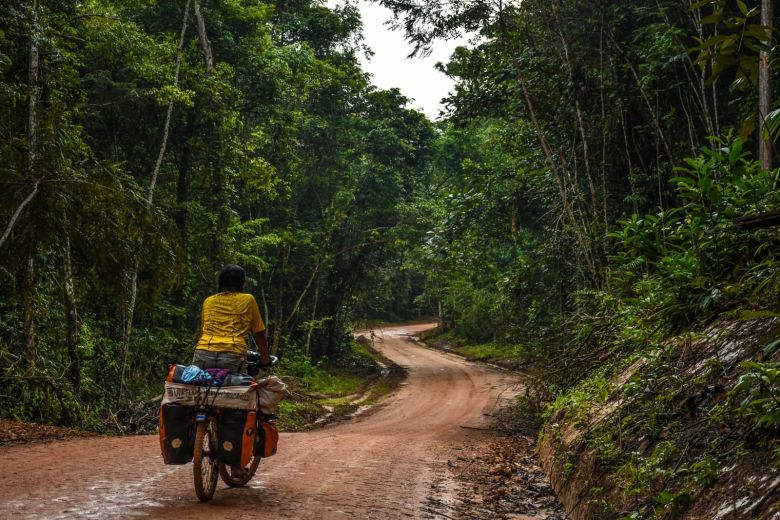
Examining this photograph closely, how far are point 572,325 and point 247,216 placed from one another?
17066 millimetres

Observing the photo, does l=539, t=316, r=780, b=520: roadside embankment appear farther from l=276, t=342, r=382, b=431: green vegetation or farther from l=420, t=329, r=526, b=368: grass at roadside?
l=420, t=329, r=526, b=368: grass at roadside

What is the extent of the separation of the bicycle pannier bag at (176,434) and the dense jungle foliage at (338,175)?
4054mm

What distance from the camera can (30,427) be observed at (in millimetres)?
8477

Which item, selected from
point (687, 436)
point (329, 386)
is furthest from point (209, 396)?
point (329, 386)

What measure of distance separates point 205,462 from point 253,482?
89 cm

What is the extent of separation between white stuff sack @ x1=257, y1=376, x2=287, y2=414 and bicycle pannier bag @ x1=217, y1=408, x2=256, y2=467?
205mm

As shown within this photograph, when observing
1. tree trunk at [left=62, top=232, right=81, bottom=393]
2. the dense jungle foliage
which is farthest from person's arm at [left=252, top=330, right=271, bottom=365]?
tree trunk at [left=62, top=232, right=81, bottom=393]

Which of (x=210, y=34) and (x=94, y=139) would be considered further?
(x=210, y=34)

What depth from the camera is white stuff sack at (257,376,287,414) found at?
16.3ft

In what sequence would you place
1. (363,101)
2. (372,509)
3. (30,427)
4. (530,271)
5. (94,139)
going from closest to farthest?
(372,509) < (30,427) < (530,271) < (94,139) < (363,101)

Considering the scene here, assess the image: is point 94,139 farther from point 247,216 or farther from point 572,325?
point 572,325

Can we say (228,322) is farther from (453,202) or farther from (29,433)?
(453,202)

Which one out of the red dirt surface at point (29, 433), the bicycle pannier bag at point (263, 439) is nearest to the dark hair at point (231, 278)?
the bicycle pannier bag at point (263, 439)

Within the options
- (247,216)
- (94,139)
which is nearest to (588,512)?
(94,139)
